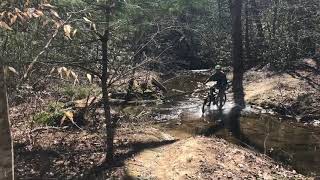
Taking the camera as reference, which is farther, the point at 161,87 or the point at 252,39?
the point at 252,39

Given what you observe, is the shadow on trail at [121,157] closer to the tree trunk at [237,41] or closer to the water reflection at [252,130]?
the water reflection at [252,130]

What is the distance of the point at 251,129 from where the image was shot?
1583 cm

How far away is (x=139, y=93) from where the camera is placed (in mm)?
20688

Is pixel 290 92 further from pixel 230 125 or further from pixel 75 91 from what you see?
pixel 75 91

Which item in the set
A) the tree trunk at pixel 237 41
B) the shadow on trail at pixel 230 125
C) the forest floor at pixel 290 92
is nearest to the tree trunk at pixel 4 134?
the shadow on trail at pixel 230 125

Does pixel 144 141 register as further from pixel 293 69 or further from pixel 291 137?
pixel 293 69

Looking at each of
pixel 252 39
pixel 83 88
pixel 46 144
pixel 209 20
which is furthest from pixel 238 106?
pixel 209 20

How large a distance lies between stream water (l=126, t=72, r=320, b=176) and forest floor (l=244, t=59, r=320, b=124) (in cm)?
81

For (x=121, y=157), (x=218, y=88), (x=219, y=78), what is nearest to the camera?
(x=121, y=157)

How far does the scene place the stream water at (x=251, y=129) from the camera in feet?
42.8

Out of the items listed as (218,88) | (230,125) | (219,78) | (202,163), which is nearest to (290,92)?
(218,88)

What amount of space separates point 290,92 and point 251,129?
4.55m

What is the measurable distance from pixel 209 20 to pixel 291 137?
66.2 ft

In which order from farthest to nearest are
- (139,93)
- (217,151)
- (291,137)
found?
(139,93) < (291,137) < (217,151)
